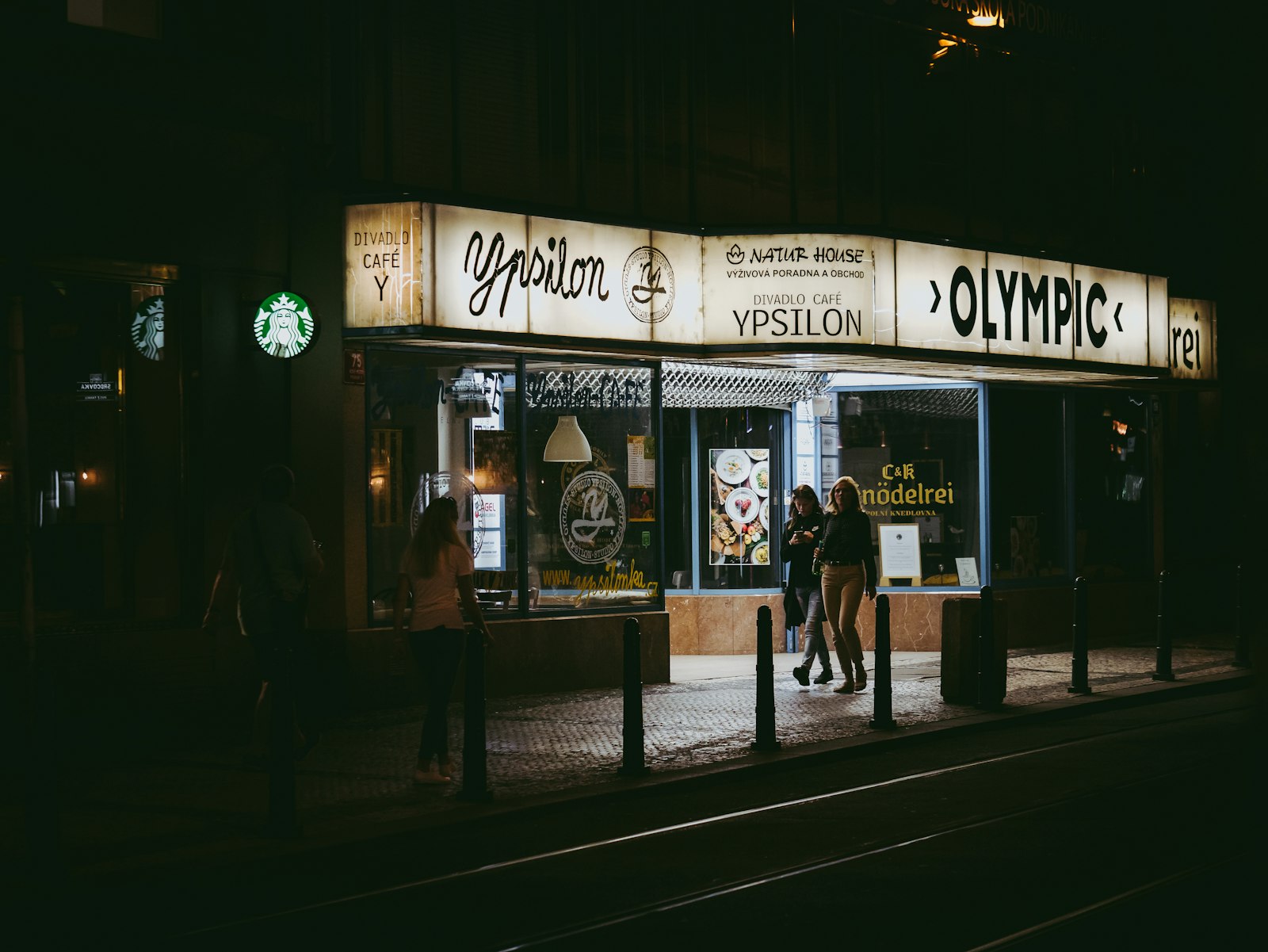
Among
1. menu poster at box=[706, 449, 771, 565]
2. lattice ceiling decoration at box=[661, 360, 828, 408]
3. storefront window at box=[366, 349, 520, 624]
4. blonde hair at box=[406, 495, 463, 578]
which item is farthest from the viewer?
menu poster at box=[706, 449, 771, 565]

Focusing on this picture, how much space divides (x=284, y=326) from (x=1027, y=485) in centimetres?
1134

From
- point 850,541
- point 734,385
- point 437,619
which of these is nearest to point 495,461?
point 850,541

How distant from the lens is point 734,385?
18.7 m

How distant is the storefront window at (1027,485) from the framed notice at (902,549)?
39.9 inches

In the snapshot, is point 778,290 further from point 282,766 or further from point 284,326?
point 282,766

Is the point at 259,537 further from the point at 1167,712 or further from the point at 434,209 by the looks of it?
the point at 1167,712

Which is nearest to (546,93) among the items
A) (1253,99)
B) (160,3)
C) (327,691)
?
(160,3)

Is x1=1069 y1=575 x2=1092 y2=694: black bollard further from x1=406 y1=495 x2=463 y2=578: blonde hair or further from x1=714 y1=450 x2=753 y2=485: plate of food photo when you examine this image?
x1=406 y1=495 x2=463 y2=578: blonde hair

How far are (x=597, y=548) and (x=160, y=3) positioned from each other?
6.84 metres

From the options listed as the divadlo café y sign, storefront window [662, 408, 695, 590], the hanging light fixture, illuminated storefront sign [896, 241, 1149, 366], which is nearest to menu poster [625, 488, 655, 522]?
the hanging light fixture

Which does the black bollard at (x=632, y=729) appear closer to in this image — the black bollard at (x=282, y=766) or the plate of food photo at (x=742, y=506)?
the black bollard at (x=282, y=766)

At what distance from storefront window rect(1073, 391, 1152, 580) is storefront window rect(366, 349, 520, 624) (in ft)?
30.8

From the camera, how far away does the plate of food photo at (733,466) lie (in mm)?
19547

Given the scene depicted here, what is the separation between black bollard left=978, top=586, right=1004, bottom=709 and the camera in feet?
45.8
